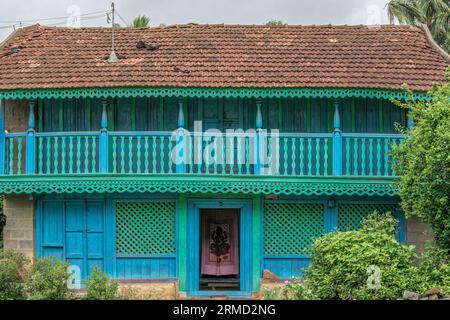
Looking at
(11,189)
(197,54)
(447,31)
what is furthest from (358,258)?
(447,31)

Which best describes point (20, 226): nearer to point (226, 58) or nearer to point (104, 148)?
point (104, 148)

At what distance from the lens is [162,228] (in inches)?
555

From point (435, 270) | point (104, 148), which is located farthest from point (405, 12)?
point (435, 270)

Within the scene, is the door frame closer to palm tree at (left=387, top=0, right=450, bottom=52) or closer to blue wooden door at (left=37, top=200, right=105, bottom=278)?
blue wooden door at (left=37, top=200, right=105, bottom=278)

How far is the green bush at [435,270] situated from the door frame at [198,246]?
370cm

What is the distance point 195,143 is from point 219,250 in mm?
3423

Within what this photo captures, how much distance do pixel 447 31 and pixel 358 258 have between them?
56.3ft

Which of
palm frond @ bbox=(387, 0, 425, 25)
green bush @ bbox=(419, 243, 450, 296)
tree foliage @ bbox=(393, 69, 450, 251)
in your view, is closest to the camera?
green bush @ bbox=(419, 243, 450, 296)

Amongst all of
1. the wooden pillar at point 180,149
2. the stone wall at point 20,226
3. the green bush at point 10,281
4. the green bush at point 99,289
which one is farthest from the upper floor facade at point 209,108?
the green bush at point 99,289

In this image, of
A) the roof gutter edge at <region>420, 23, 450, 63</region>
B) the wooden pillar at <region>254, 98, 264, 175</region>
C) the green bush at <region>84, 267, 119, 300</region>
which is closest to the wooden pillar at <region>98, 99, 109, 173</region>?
the green bush at <region>84, 267, 119, 300</region>

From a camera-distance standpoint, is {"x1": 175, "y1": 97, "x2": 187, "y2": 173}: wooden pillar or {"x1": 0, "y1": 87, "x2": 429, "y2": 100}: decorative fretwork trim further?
{"x1": 175, "y1": 97, "x2": 187, "y2": 173}: wooden pillar

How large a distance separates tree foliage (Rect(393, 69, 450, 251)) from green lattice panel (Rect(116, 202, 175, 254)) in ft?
15.6

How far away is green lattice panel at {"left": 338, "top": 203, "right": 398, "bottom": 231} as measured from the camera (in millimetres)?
14141

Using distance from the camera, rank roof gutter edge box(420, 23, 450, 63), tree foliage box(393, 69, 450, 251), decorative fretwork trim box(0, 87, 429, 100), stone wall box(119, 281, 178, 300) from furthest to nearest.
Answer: roof gutter edge box(420, 23, 450, 63) → stone wall box(119, 281, 178, 300) → decorative fretwork trim box(0, 87, 429, 100) → tree foliage box(393, 69, 450, 251)
